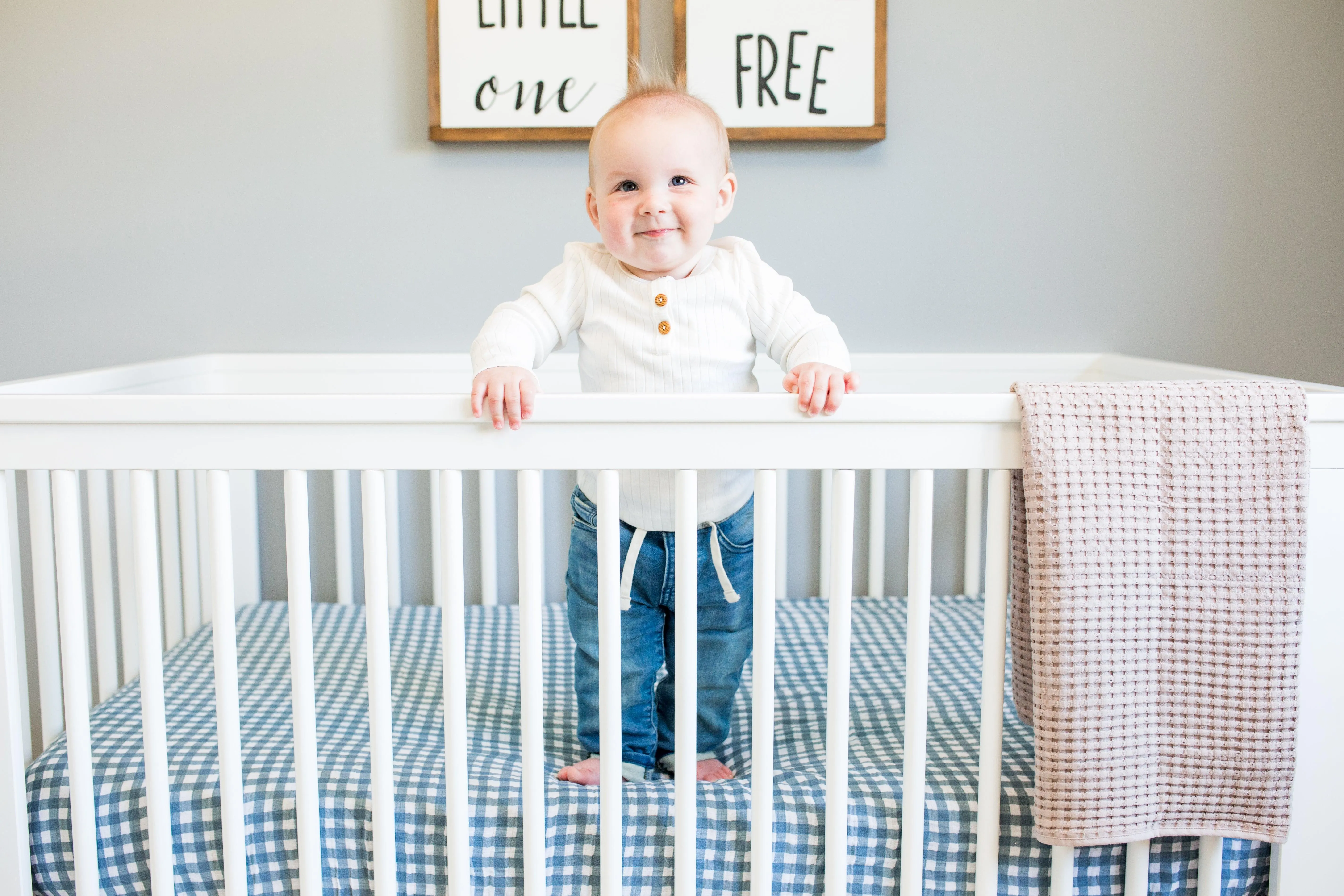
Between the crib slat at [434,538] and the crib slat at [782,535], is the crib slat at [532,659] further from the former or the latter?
the crib slat at [782,535]

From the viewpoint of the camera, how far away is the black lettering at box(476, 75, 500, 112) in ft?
4.82

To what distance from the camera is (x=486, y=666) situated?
1.28 m

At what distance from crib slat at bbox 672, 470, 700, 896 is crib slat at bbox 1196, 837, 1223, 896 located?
43cm

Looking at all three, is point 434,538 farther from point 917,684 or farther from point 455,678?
point 917,684

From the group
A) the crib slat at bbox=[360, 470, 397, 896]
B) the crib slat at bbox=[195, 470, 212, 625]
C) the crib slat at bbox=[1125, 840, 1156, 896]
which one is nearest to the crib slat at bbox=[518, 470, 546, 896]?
Result: the crib slat at bbox=[360, 470, 397, 896]

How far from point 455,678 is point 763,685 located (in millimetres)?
248

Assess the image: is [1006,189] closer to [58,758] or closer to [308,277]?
[308,277]

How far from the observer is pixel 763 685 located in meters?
0.81

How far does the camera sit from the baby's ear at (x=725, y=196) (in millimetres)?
992

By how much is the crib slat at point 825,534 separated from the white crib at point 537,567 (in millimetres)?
744

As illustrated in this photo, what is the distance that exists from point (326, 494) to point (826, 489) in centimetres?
80

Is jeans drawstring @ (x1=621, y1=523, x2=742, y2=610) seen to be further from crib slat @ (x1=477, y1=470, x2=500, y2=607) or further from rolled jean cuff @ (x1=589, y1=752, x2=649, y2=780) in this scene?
crib slat @ (x1=477, y1=470, x2=500, y2=607)

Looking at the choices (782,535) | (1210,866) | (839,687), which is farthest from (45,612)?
(1210,866)

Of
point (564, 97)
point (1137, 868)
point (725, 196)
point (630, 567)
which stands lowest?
point (1137, 868)
